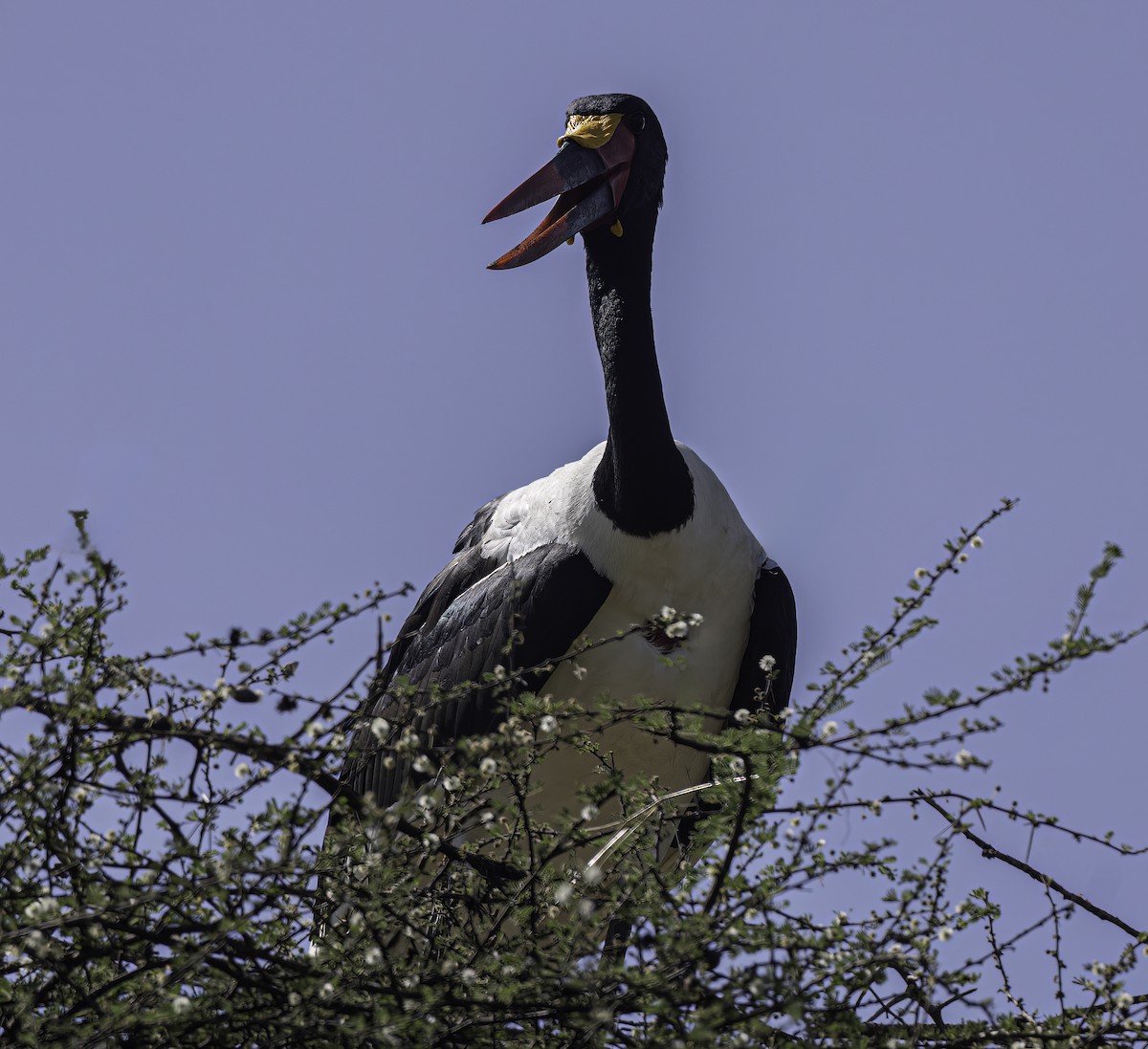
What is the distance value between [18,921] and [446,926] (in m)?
1.16

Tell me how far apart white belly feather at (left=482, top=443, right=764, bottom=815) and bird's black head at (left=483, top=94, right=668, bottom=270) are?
2.62 ft

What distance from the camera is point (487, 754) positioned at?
11.3ft

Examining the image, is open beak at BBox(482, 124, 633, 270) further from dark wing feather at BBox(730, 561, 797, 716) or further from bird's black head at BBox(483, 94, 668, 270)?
dark wing feather at BBox(730, 561, 797, 716)

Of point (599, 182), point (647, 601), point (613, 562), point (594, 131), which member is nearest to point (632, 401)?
point (613, 562)

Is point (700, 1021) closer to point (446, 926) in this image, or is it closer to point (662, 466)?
point (446, 926)

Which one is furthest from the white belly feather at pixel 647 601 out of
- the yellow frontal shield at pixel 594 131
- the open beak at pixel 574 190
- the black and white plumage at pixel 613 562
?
the yellow frontal shield at pixel 594 131

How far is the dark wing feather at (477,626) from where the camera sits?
18.2 ft

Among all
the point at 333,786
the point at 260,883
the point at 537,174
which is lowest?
the point at 260,883

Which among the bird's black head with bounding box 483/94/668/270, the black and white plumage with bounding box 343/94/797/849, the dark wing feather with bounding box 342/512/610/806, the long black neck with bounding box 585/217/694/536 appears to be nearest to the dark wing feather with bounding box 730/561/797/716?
the black and white plumage with bounding box 343/94/797/849

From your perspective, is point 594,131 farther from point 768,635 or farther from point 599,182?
point 768,635

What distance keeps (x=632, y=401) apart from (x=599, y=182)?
Result: 2.71ft

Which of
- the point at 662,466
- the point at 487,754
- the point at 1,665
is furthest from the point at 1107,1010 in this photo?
the point at 662,466

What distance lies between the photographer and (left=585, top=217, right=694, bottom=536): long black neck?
226 inches

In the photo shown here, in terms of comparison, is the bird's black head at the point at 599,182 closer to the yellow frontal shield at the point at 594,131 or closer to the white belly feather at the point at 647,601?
the yellow frontal shield at the point at 594,131
